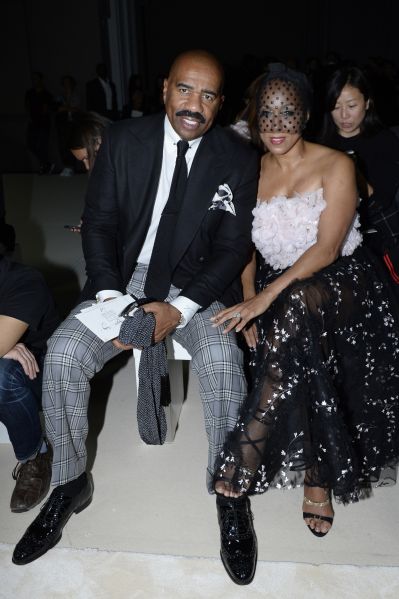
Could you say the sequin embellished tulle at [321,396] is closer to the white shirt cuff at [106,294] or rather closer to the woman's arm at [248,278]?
the woman's arm at [248,278]

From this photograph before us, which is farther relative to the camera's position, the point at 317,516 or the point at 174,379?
the point at 174,379

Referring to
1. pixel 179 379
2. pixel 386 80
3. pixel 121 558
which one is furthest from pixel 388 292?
pixel 386 80

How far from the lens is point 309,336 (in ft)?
6.31

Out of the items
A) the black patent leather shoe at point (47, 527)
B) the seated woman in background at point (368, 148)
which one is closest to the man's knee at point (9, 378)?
the black patent leather shoe at point (47, 527)

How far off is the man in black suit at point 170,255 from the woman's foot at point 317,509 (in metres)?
0.22

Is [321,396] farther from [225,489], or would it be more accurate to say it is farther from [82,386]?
[82,386]

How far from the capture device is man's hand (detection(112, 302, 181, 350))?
2021 millimetres

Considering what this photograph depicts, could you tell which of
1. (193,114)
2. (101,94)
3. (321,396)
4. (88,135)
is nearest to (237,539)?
(321,396)

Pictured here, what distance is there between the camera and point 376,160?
262 centimetres

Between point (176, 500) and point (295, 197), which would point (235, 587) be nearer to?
point (176, 500)

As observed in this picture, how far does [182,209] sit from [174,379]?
0.80 meters

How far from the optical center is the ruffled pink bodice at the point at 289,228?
2.08 meters

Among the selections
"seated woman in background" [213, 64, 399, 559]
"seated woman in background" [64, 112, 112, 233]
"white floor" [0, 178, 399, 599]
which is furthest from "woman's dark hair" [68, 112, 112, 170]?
"white floor" [0, 178, 399, 599]

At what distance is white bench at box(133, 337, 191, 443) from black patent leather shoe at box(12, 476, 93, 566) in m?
0.51
